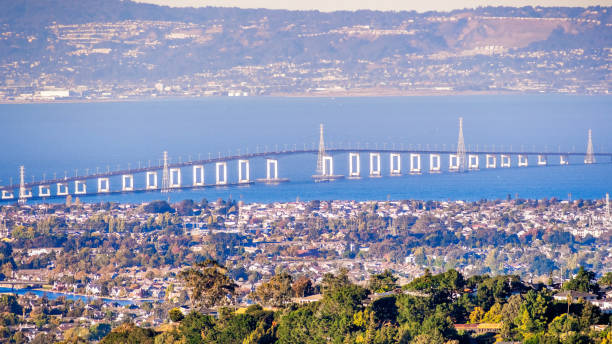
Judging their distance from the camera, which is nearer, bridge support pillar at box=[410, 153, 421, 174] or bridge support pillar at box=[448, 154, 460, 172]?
bridge support pillar at box=[410, 153, 421, 174]

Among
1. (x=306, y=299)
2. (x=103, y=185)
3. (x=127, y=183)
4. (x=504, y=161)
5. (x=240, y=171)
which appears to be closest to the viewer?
(x=306, y=299)

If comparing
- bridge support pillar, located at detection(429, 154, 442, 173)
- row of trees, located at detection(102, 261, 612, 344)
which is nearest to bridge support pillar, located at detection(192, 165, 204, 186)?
bridge support pillar, located at detection(429, 154, 442, 173)

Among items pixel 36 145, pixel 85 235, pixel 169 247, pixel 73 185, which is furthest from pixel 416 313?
pixel 36 145

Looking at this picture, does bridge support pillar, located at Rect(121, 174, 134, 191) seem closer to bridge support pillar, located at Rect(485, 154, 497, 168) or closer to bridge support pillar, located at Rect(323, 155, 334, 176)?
bridge support pillar, located at Rect(323, 155, 334, 176)

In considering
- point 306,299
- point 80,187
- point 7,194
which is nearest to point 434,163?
point 80,187

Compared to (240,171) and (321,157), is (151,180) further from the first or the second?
(321,157)

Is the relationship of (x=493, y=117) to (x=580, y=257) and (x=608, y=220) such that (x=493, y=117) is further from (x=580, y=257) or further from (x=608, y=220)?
(x=580, y=257)
